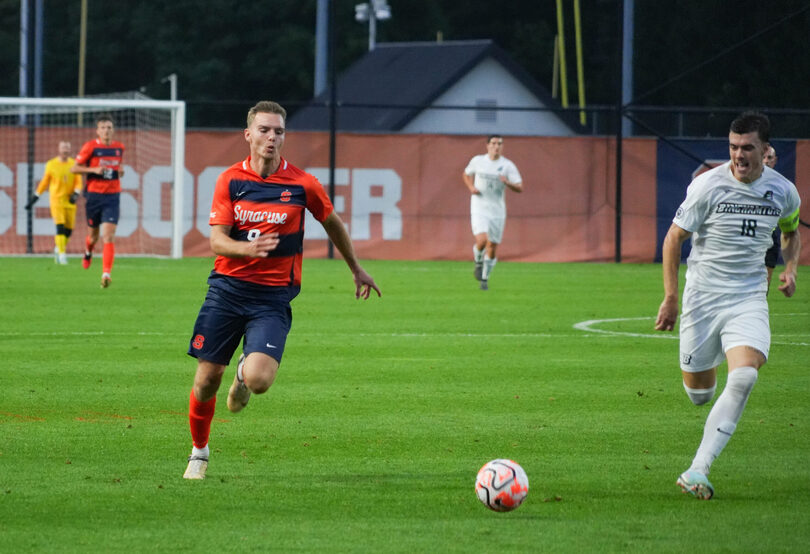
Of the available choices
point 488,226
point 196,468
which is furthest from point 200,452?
point 488,226

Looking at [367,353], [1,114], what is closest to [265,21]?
[1,114]

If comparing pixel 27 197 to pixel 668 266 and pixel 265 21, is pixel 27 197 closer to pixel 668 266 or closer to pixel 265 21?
pixel 668 266

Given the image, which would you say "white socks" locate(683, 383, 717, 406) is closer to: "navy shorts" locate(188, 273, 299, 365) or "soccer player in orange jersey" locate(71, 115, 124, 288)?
"navy shorts" locate(188, 273, 299, 365)

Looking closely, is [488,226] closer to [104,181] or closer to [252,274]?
[104,181]

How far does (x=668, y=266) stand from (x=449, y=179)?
2059 centimetres

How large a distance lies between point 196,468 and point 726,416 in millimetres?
2846

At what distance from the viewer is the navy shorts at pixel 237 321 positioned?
7164mm

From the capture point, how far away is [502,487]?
6328 mm

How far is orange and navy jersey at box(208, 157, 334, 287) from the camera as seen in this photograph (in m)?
7.23

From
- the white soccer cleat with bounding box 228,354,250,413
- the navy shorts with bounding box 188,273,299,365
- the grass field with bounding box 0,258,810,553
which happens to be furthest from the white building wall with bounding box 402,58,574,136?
the navy shorts with bounding box 188,273,299,365

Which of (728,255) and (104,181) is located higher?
(104,181)

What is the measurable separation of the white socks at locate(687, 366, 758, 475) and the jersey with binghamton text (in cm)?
60

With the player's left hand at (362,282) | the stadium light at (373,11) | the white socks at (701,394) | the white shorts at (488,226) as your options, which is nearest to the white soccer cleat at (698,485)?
the white socks at (701,394)

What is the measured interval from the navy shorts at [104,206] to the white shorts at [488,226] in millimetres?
5673
